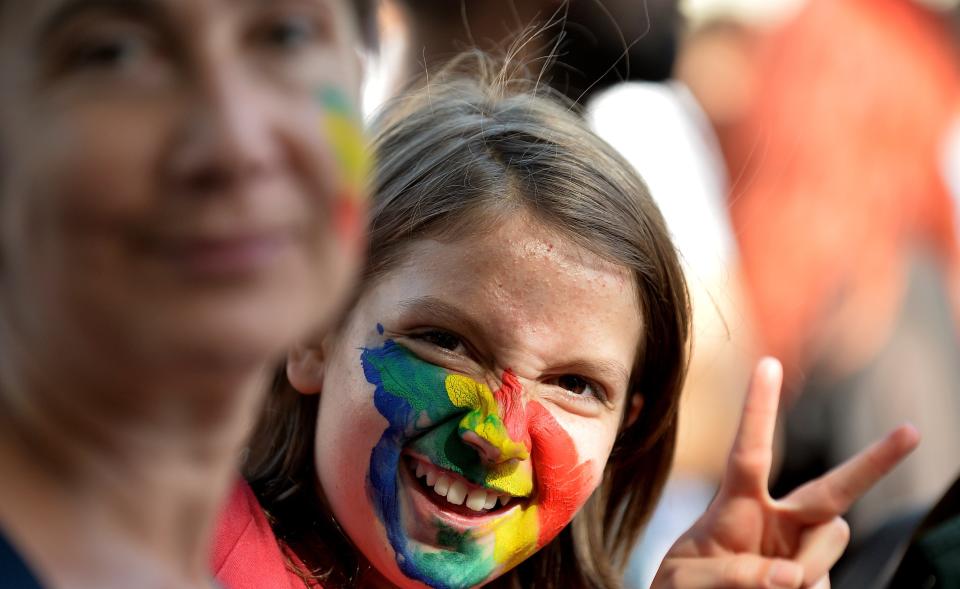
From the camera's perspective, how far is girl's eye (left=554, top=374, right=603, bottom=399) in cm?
166

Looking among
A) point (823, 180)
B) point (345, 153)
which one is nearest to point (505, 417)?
point (345, 153)

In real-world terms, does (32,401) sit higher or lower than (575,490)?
higher

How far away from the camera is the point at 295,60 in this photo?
2.91ft

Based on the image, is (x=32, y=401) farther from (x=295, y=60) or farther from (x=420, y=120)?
(x=420, y=120)

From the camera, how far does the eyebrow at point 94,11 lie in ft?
2.65

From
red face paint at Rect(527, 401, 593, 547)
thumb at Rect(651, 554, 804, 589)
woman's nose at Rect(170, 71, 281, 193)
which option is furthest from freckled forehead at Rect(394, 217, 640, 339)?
woman's nose at Rect(170, 71, 281, 193)

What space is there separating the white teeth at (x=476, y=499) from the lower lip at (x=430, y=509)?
1cm

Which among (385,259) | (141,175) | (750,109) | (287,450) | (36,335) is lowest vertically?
(750,109)

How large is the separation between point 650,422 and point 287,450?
554 millimetres

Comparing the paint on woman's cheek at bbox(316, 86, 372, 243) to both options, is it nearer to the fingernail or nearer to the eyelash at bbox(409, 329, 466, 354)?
the eyelash at bbox(409, 329, 466, 354)

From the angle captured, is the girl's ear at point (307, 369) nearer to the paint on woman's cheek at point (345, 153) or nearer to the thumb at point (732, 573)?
the thumb at point (732, 573)

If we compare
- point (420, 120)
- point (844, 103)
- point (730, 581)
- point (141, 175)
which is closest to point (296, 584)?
point (730, 581)

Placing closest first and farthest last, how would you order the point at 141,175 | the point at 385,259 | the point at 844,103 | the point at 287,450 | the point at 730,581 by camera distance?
the point at 141,175, the point at 730,581, the point at 385,259, the point at 287,450, the point at 844,103

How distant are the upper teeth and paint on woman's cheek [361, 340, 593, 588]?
16 mm
